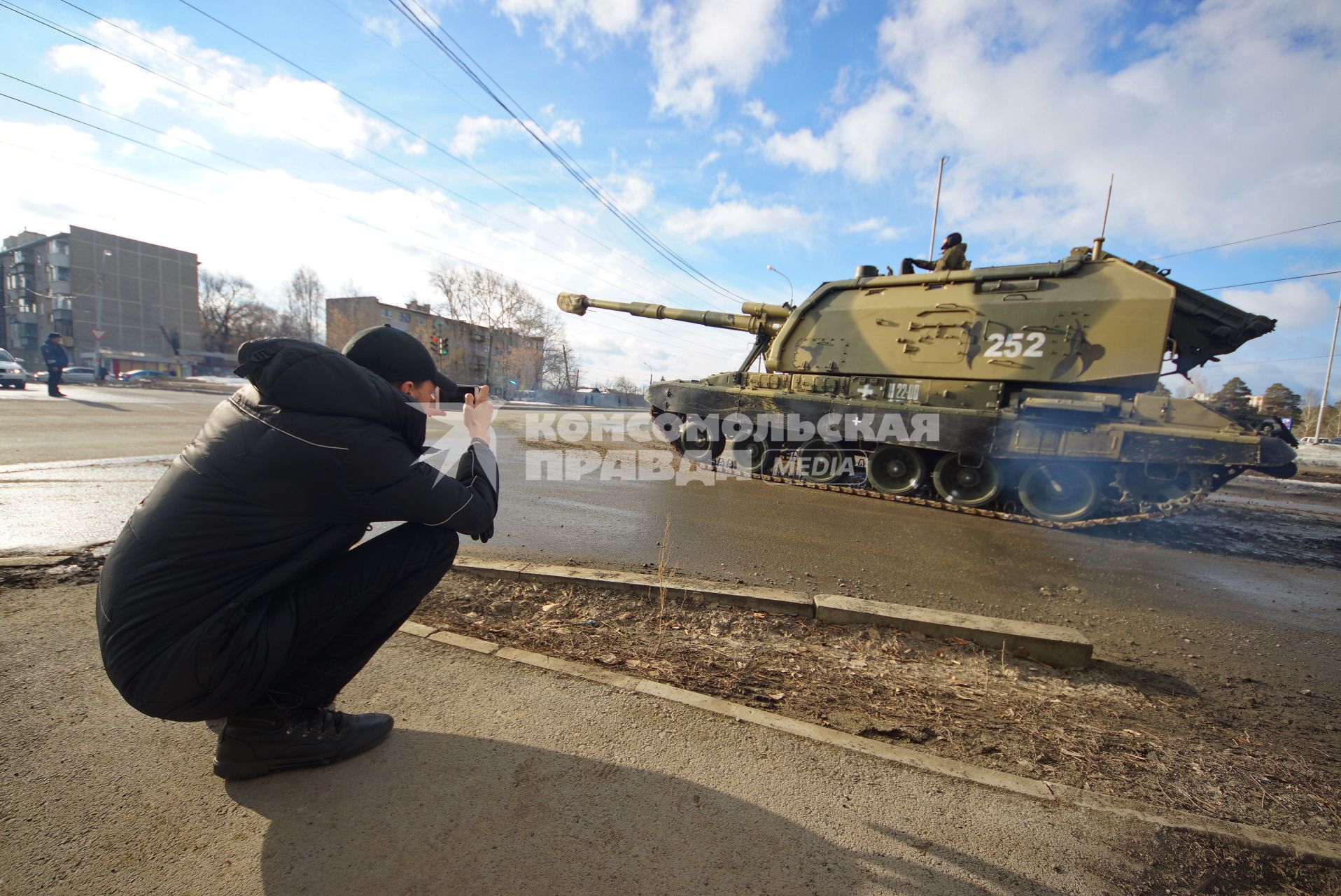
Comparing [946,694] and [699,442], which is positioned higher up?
[699,442]

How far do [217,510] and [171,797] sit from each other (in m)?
0.86

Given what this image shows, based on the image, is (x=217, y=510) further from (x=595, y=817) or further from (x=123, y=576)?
(x=595, y=817)

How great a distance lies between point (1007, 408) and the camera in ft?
23.9

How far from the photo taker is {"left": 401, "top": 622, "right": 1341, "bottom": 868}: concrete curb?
65.3 inches

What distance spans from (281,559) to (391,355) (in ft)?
2.46

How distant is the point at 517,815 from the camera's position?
→ 1.63 m

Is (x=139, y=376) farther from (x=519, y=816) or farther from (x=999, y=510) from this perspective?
(x=519, y=816)

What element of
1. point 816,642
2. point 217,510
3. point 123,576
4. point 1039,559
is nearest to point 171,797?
point 123,576

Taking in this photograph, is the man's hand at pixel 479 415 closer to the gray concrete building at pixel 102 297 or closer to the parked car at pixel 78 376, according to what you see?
the parked car at pixel 78 376

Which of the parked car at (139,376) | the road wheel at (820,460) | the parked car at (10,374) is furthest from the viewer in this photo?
the parked car at (139,376)

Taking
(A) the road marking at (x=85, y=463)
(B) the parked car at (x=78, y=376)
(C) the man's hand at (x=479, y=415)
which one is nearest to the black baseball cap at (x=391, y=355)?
(C) the man's hand at (x=479, y=415)

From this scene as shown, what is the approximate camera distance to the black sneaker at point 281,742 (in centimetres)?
171

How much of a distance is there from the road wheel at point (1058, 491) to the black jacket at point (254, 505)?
7563 mm

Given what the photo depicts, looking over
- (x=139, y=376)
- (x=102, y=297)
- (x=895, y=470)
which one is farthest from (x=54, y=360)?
(x=102, y=297)
